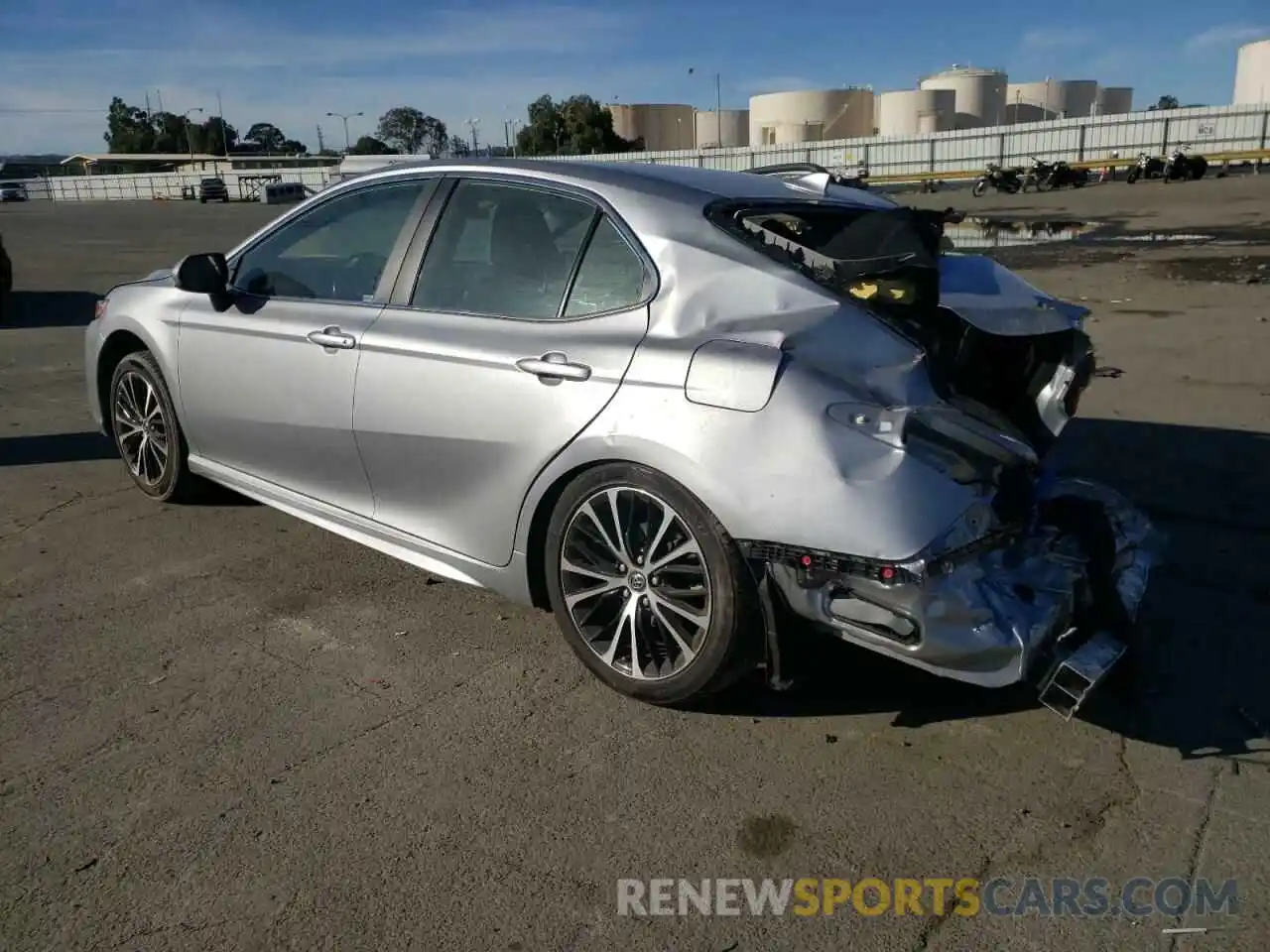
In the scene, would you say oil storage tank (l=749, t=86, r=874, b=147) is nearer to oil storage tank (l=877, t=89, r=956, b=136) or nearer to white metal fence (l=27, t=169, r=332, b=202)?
oil storage tank (l=877, t=89, r=956, b=136)

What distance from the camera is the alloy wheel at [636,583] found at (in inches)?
129

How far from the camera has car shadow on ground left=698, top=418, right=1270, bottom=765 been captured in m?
3.33

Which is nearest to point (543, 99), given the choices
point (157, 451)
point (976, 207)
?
point (976, 207)

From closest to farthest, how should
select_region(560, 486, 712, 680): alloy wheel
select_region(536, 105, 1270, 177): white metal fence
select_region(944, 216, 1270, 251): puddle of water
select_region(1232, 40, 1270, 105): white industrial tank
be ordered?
select_region(560, 486, 712, 680): alloy wheel, select_region(944, 216, 1270, 251): puddle of water, select_region(536, 105, 1270, 177): white metal fence, select_region(1232, 40, 1270, 105): white industrial tank

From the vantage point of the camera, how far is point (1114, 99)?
4781 inches

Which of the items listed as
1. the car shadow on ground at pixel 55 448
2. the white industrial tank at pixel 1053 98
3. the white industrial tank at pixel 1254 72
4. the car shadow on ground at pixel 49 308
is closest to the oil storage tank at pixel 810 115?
the white industrial tank at pixel 1053 98

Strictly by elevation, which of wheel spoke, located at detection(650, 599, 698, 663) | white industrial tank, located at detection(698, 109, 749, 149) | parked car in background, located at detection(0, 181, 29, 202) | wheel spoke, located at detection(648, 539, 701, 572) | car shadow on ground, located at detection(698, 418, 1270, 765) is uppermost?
white industrial tank, located at detection(698, 109, 749, 149)

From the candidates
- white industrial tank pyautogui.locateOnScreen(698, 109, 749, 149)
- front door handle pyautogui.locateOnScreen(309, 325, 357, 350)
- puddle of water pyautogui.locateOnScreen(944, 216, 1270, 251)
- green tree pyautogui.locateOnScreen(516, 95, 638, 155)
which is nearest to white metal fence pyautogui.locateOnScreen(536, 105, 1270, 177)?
puddle of water pyautogui.locateOnScreen(944, 216, 1270, 251)

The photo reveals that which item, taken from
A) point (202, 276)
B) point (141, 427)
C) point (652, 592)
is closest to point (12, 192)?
point (141, 427)

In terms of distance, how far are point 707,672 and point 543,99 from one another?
10275cm

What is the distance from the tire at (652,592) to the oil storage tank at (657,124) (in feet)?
389

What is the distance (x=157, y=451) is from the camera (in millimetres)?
5383

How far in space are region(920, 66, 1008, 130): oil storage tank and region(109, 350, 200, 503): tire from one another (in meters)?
108

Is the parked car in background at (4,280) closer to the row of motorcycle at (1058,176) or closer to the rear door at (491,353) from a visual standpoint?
the rear door at (491,353)
